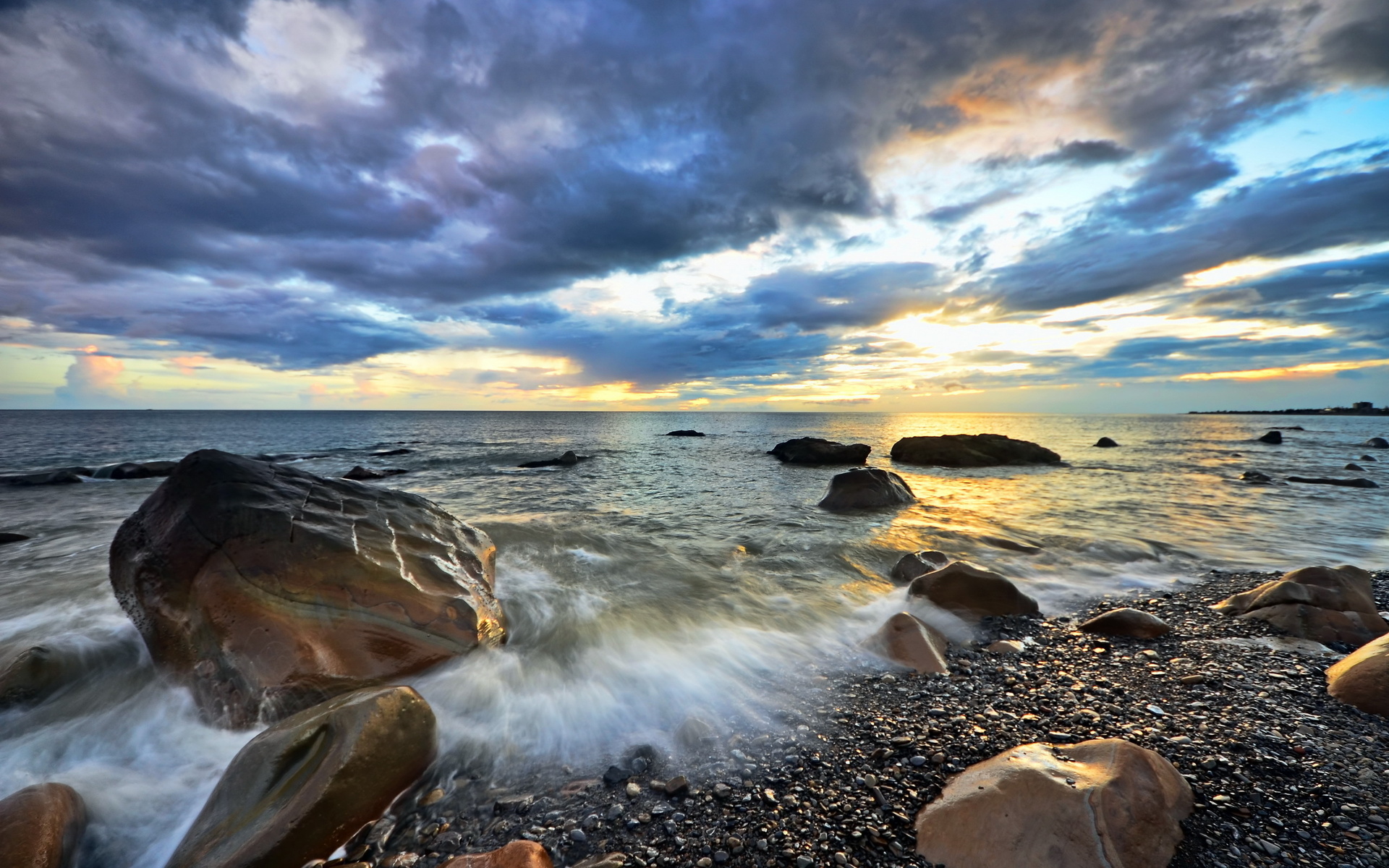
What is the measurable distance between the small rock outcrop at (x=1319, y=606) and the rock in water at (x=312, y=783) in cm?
963

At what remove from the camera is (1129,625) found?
6.22 metres

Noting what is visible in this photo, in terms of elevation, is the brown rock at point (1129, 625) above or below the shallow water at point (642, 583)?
above

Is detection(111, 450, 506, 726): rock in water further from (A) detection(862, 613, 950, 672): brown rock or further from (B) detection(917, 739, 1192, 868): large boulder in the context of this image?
(B) detection(917, 739, 1192, 868): large boulder

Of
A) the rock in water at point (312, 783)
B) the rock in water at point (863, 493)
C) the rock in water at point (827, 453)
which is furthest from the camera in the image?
the rock in water at point (827, 453)

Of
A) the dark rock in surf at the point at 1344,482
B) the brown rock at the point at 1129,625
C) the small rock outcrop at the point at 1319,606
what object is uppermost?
the small rock outcrop at the point at 1319,606

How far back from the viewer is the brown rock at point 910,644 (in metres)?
5.57

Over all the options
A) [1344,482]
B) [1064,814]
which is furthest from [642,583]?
[1344,482]

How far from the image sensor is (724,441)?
57.5m

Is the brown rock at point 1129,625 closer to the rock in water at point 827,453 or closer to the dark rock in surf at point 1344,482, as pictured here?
the dark rock in surf at point 1344,482

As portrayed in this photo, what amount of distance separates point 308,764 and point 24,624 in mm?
7677

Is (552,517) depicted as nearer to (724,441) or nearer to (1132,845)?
(1132,845)

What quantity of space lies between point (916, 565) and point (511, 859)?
26.6ft

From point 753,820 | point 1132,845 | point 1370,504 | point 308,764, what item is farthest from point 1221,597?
point 1370,504

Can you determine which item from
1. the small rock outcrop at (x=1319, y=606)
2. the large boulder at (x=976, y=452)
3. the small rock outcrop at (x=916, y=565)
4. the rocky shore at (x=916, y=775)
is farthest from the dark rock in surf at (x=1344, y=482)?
the rocky shore at (x=916, y=775)
